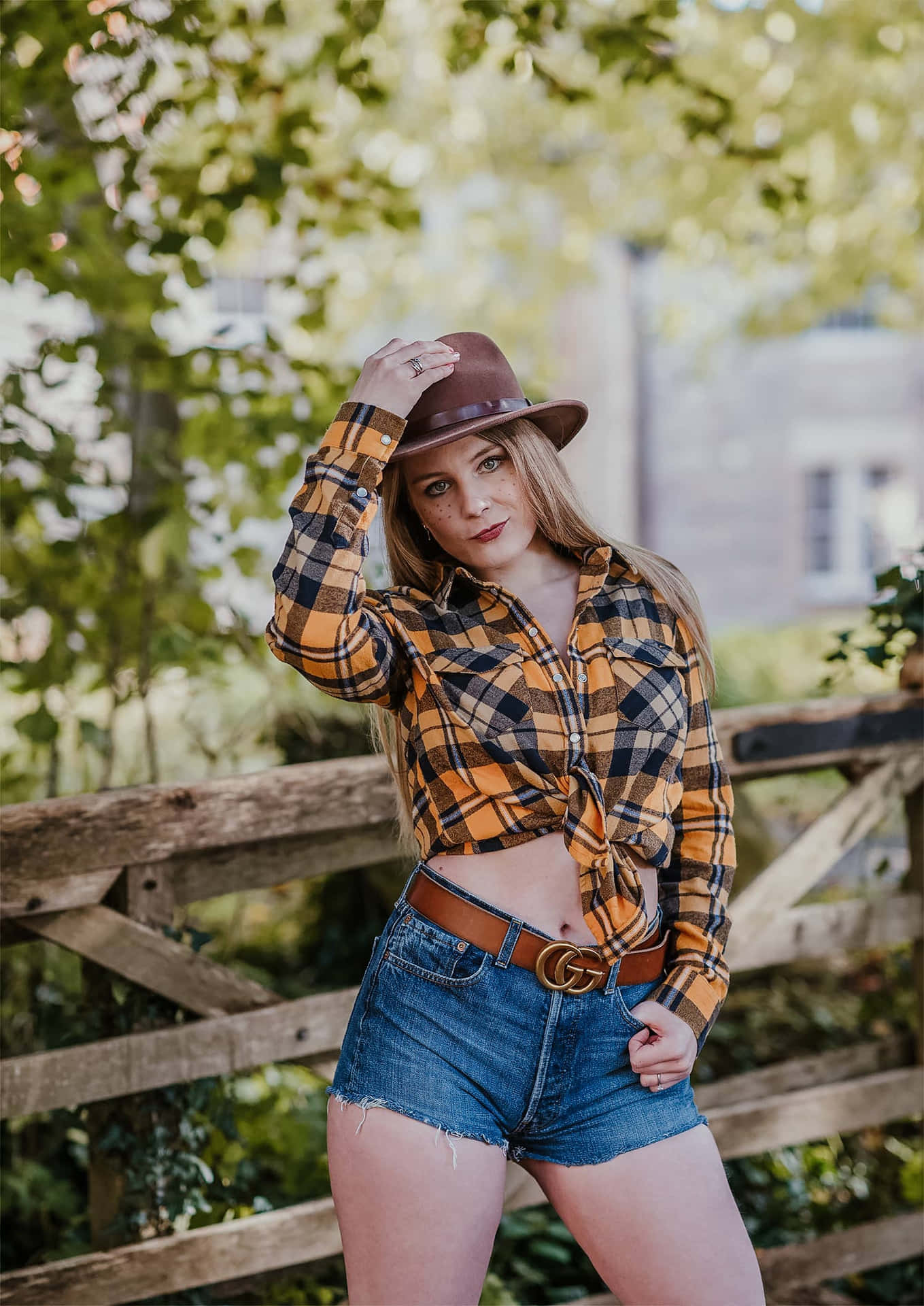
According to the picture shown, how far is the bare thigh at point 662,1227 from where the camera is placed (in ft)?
5.85

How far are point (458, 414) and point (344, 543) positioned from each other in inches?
12.2

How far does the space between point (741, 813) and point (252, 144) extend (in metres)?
3.58

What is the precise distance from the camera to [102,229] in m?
3.83

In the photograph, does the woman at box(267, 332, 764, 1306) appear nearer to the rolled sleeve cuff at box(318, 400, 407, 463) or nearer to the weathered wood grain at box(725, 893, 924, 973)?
the rolled sleeve cuff at box(318, 400, 407, 463)

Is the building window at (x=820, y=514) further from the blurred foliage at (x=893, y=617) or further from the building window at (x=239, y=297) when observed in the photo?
the blurred foliage at (x=893, y=617)

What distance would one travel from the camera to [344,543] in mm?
1831

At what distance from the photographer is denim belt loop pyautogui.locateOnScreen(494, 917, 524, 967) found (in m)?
1.82

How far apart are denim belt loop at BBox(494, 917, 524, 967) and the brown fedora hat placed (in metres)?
0.77

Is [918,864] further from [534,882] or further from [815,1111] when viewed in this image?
[534,882]

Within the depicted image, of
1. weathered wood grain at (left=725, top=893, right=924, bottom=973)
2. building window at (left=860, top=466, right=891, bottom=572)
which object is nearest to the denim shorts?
weathered wood grain at (left=725, top=893, right=924, bottom=973)

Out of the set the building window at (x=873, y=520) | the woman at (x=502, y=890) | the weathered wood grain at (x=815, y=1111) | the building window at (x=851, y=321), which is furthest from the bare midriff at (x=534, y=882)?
the building window at (x=851, y=321)

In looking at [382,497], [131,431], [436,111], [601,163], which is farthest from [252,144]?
[601,163]

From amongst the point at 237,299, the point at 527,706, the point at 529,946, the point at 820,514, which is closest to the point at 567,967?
the point at 529,946

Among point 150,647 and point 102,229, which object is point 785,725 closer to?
point 150,647
